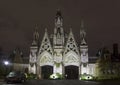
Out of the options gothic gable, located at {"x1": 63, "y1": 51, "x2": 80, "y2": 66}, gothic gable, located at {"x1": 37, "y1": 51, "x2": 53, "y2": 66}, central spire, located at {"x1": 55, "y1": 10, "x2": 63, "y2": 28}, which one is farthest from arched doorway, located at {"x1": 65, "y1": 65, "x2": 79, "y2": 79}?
central spire, located at {"x1": 55, "y1": 10, "x2": 63, "y2": 28}

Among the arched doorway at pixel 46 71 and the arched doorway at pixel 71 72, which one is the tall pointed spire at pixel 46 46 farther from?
the arched doorway at pixel 71 72

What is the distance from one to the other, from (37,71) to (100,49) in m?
19.7

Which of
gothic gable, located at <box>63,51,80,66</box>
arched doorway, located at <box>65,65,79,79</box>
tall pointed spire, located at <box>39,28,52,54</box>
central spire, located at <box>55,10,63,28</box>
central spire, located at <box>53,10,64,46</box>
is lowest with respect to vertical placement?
arched doorway, located at <box>65,65,79,79</box>

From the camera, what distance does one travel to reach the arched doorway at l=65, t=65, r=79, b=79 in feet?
315

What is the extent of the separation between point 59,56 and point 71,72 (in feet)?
17.5

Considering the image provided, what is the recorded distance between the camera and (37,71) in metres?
95.9

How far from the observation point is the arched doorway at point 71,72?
95.9 meters

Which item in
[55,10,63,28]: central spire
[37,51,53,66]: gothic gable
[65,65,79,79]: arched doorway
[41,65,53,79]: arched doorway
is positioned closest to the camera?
[65,65,79,79]: arched doorway

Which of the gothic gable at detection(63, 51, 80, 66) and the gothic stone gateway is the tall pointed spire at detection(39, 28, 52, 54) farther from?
the gothic gable at detection(63, 51, 80, 66)

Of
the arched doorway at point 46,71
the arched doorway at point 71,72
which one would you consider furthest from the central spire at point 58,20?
the arched doorway at point 71,72

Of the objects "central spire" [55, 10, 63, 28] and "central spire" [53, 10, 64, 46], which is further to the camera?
"central spire" [55, 10, 63, 28]

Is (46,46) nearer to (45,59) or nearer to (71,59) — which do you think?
(45,59)

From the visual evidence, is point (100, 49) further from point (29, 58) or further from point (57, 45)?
point (29, 58)

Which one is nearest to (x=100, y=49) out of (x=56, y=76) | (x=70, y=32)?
(x=70, y=32)
